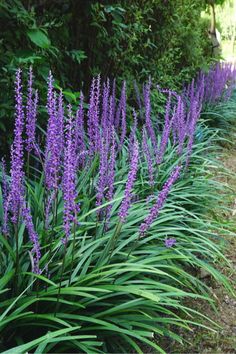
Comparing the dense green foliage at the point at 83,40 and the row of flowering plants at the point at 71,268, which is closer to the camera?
the row of flowering plants at the point at 71,268

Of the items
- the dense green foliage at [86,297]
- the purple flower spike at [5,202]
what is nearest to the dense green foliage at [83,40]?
the purple flower spike at [5,202]

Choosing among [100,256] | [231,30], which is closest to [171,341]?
[100,256]

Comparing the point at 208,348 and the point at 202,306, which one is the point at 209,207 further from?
the point at 208,348

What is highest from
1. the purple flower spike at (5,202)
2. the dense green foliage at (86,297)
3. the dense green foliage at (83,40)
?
the dense green foliage at (83,40)

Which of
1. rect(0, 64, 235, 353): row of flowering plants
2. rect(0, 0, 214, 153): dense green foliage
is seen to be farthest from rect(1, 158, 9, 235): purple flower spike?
rect(0, 0, 214, 153): dense green foliage

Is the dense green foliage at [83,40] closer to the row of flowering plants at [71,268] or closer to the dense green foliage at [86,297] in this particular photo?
the row of flowering plants at [71,268]

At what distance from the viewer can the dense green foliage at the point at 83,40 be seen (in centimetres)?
295

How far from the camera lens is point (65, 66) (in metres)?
3.92

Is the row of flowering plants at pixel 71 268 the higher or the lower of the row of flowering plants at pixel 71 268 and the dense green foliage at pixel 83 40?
the lower

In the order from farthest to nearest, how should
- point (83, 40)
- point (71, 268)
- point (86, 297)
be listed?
point (83, 40) < point (86, 297) < point (71, 268)

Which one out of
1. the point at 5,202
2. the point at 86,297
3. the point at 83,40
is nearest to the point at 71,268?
the point at 86,297

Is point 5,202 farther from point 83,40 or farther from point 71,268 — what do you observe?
point 83,40

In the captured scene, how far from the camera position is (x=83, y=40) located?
4094 millimetres

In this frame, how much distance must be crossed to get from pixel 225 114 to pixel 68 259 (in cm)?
540
